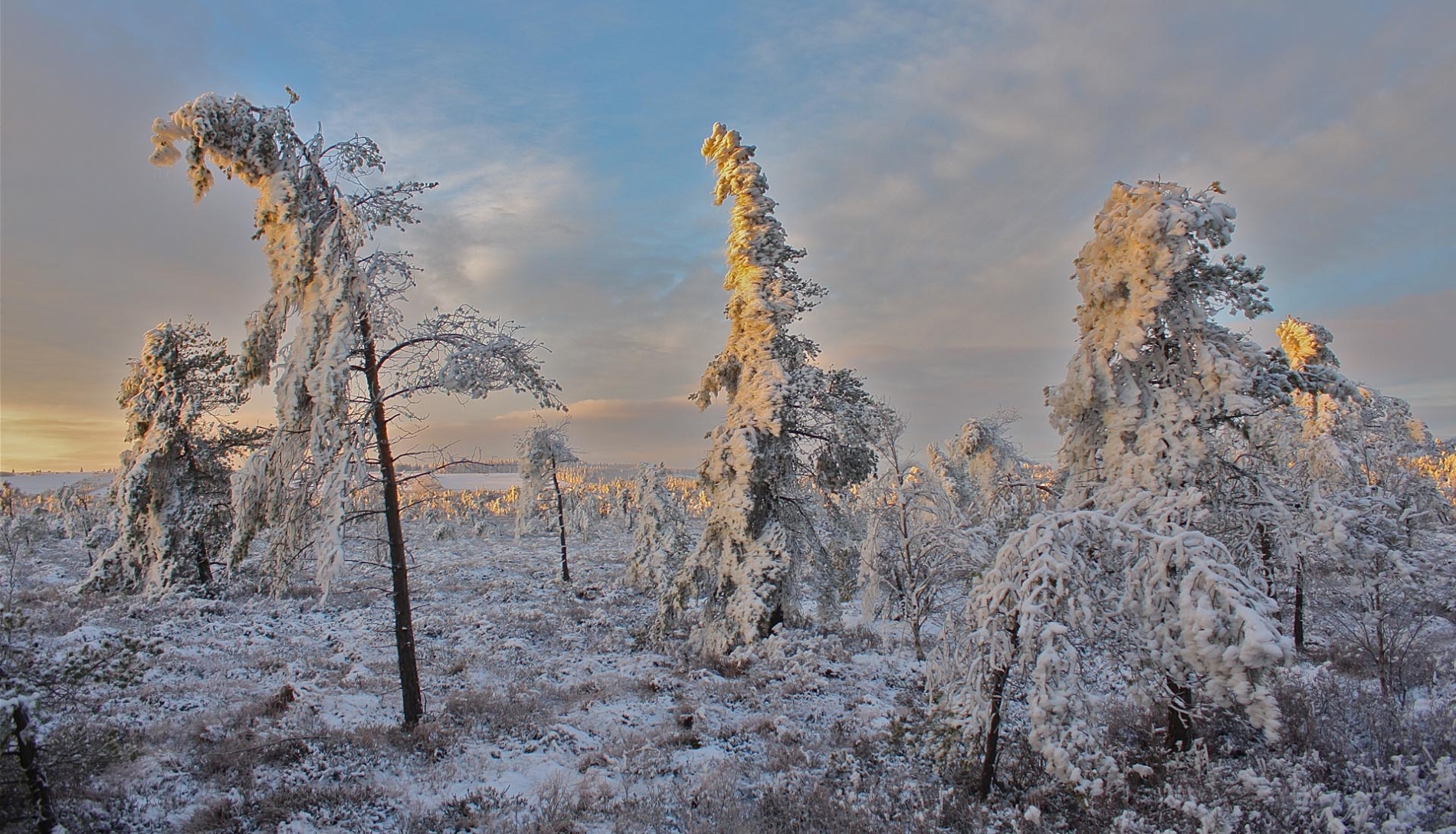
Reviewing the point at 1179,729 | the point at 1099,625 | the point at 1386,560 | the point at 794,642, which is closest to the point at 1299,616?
the point at 1386,560

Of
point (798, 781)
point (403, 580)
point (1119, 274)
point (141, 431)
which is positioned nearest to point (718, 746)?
point (798, 781)

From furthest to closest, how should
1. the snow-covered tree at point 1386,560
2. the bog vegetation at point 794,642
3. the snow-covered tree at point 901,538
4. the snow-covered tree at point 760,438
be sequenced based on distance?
1. the snow-covered tree at point 901,538
2. the snow-covered tree at point 760,438
3. the snow-covered tree at point 1386,560
4. the bog vegetation at point 794,642

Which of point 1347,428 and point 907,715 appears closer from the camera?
point 907,715

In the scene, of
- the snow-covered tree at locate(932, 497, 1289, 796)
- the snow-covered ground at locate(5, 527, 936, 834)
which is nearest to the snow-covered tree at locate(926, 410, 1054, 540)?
the snow-covered ground at locate(5, 527, 936, 834)

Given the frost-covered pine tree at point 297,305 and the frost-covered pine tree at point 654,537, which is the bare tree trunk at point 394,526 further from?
the frost-covered pine tree at point 654,537

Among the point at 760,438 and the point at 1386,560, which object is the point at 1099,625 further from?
the point at 760,438

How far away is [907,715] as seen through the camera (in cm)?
1158

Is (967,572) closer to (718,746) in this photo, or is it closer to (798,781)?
(798,781)

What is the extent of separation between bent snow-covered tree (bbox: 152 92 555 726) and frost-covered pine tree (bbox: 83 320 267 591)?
1421 centimetres

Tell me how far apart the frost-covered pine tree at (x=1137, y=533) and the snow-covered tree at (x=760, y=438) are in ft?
18.4

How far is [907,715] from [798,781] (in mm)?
3555

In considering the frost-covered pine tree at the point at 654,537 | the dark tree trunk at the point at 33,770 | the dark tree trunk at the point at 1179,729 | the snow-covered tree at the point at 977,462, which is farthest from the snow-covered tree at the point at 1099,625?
the frost-covered pine tree at the point at 654,537

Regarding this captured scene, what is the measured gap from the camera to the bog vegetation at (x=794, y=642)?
270 inches

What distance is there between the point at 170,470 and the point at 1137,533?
1068 inches
